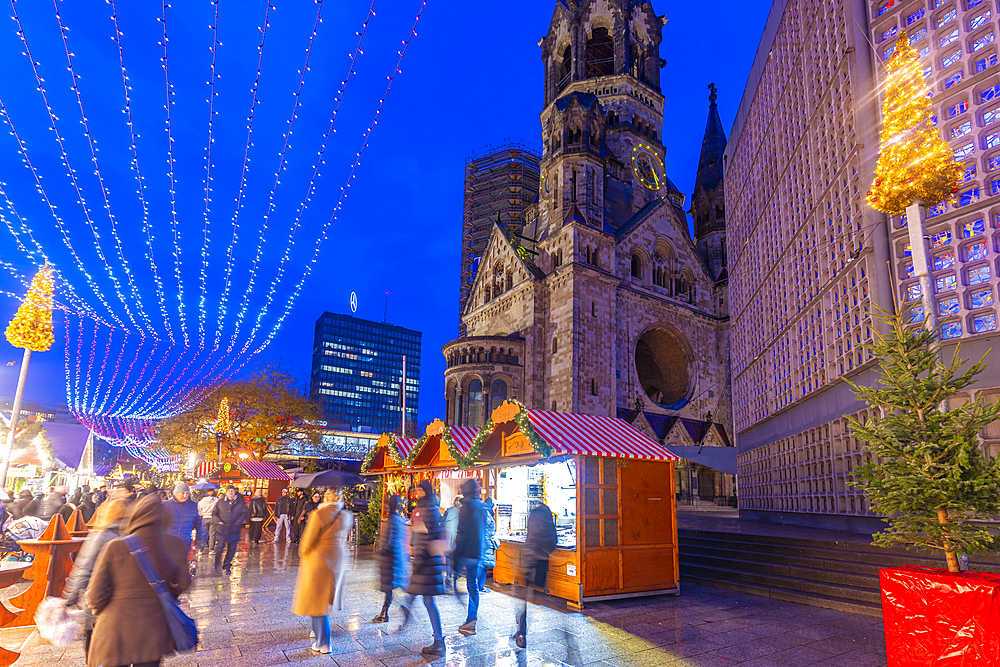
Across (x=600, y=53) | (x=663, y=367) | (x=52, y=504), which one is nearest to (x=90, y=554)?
(x=52, y=504)

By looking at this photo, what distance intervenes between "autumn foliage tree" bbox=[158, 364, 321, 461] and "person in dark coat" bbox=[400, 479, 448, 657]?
28140 mm

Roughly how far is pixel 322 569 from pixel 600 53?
49844 millimetres

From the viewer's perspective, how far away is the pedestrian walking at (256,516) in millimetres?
18484

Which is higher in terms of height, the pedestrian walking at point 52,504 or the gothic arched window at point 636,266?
the gothic arched window at point 636,266

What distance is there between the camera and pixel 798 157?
51.0 feet

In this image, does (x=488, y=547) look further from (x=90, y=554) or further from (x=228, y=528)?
(x=228, y=528)

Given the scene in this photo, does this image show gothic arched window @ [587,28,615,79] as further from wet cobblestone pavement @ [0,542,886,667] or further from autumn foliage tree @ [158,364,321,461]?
wet cobblestone pavement @ [0,542,886,667]

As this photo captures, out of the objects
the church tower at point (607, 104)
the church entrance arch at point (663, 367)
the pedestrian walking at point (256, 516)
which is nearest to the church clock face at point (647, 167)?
the church tower at point (607, 104)

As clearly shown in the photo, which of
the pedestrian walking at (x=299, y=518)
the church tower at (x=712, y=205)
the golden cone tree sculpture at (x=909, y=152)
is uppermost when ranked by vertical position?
the church tower at (x=712, y=205)

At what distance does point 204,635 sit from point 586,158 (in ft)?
111

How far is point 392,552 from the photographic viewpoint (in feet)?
25.9

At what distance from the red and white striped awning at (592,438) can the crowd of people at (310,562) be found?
65.3 inches

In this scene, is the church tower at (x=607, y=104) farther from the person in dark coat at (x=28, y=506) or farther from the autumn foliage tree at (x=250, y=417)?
the person in dark coat at (x=28, y=506)

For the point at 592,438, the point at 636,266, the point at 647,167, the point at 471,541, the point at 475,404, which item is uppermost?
the point at 647,167
